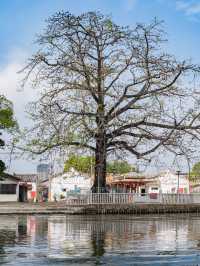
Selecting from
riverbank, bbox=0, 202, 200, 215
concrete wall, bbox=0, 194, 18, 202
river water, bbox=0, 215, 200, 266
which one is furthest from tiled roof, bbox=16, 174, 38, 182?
river water, bbox=0, 215, 200, 266

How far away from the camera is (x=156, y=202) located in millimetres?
42688

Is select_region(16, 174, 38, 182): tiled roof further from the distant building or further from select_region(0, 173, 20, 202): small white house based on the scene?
select_region(0, 173, 20, 202): small white house

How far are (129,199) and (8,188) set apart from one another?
82.0 ft

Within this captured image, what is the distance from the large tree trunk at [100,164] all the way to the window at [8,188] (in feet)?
86.4

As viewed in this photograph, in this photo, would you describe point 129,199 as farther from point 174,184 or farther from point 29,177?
point 174,184

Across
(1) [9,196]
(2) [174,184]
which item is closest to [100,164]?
(1) [9,196]

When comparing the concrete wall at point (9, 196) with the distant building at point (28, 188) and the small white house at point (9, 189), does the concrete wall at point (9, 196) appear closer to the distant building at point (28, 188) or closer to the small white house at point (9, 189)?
the small white house at point (9, 189)

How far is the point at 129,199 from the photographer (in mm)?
41156

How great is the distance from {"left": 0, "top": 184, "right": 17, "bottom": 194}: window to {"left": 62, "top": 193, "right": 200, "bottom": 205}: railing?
21.5 meters

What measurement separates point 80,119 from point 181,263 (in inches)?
840

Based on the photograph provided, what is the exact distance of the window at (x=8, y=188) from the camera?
6291 cm

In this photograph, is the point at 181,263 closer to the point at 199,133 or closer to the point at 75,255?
the point at 75,255

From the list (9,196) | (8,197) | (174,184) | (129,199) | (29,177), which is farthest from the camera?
(174,184)

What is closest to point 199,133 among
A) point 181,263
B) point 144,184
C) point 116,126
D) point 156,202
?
point 116,126
